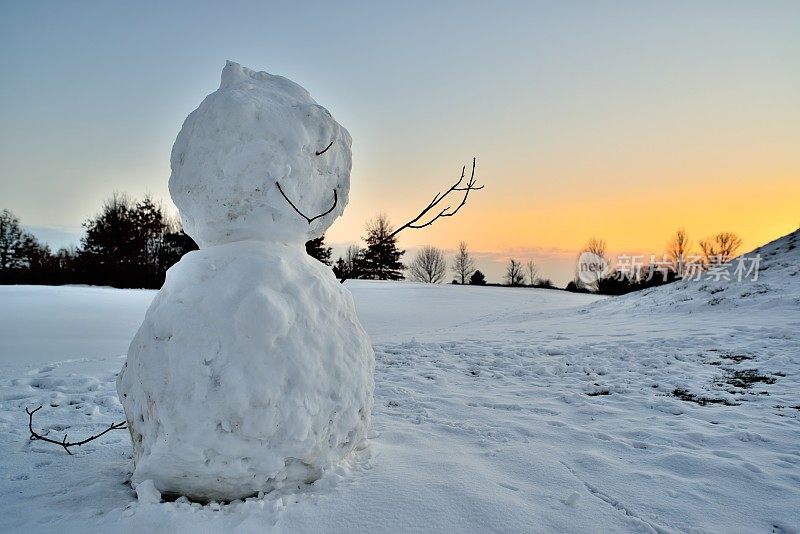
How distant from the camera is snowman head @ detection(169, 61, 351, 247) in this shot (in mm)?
2553

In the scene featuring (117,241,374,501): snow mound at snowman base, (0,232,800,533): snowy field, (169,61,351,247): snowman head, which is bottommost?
(0,232,800,533): snowy field

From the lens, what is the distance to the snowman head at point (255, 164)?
2.55 m

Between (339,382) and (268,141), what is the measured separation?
1.48 meters

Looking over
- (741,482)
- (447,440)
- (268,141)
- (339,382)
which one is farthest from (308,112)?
(741,482)

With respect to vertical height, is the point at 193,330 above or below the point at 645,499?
above

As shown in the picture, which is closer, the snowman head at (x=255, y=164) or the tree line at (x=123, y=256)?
the snowman head at (x=255, y=164)

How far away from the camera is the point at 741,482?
2877 mm

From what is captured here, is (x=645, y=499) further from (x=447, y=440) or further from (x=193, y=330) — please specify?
(x=193, y=330)

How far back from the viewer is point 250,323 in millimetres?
2273

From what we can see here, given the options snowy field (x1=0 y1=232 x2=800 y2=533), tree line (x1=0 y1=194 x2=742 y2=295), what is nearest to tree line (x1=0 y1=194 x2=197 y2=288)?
tree line (x1=0 y1=194 x2=742 y2=295)

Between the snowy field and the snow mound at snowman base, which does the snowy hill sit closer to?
the snowy field

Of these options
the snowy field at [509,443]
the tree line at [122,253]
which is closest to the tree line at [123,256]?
the tree line at [122,253]

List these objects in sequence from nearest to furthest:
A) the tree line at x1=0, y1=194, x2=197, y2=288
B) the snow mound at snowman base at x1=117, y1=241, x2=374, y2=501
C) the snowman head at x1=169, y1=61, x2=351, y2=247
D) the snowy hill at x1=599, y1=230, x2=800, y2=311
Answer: the snow mound at snowman base at x1=117, y1=241, x2=374, y2=501
the snowman head at x1=169, y1=61, x2=351, y2=247
the snowy hill at x1=599, y1=230, x2=800, y2=311
the tree line at x1=0, y1=194, x2=197, y2=288

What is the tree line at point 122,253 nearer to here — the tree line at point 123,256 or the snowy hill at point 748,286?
the tree line at point 123,256
